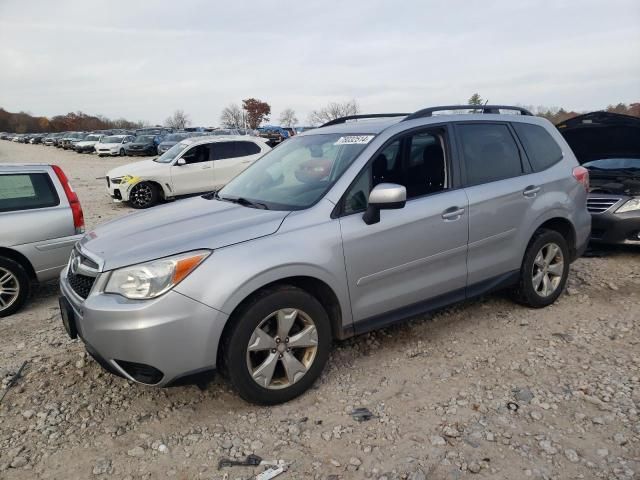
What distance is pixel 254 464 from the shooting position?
253 centimetres

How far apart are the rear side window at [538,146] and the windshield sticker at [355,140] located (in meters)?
1.62

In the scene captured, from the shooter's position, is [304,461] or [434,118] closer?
[304,461]

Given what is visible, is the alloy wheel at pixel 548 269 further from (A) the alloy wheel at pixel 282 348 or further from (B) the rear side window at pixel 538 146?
(A) the alloy wheel at pixel 282 348

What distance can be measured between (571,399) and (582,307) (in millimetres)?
1756

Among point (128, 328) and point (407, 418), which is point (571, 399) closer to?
point (407, 418)

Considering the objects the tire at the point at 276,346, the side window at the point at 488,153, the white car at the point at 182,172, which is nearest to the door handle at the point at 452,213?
the side window at the point at 488,153

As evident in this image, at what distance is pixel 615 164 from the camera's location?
7234mm

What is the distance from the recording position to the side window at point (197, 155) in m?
11.4

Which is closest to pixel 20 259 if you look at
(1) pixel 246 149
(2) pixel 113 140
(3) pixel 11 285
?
(3) pixel 11 285

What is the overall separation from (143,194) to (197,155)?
60.5 inches

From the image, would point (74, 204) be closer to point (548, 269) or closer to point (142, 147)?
point (548, 269)

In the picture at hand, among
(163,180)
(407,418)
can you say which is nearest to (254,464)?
(407,418)

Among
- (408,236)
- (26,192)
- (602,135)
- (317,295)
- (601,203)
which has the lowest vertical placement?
(601,203)

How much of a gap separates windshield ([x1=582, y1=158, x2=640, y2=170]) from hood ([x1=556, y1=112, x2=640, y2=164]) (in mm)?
135
